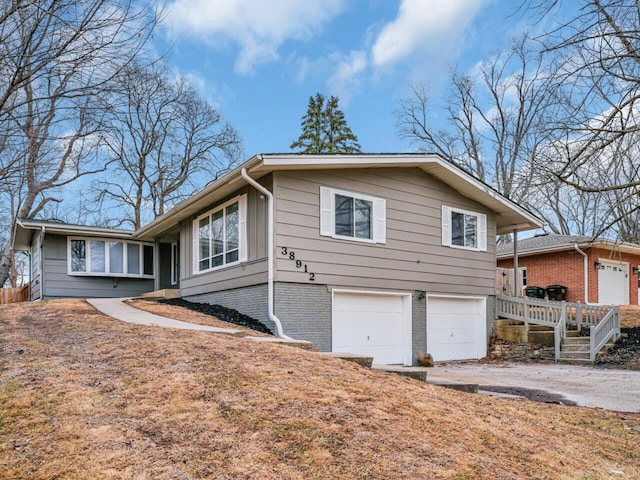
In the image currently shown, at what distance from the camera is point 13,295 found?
18531mm

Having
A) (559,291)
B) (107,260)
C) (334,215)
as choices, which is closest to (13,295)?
(107,260)

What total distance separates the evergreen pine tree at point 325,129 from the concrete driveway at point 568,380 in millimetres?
24843

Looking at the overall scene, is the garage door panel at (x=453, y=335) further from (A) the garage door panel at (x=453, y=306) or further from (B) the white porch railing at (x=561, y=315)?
(B) the white porch railing at (x=561, y=315)

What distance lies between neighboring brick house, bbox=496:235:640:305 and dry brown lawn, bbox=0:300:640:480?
14.8 meters

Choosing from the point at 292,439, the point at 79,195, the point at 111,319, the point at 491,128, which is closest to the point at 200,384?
the point at 292,439

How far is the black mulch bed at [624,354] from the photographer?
11117mm

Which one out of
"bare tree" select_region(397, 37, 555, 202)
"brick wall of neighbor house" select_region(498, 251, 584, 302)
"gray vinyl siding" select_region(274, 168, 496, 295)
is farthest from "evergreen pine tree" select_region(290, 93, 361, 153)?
"gray vinyl siding" select_region(274, 168, 496, 295)

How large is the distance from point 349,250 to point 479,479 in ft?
25.7

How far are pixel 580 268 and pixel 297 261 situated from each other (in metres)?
13.6

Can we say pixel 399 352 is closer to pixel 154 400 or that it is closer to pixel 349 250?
pixel 349 250

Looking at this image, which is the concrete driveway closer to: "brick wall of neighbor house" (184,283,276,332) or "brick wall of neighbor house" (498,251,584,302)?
"brick wall of neighbor house" (184,283,276,332)

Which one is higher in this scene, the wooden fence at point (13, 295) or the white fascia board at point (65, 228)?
the white fascia board at point (65, 228)

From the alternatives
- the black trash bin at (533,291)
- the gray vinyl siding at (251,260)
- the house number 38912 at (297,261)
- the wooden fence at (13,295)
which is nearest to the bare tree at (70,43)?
the gray vinyl siding at (251,260)

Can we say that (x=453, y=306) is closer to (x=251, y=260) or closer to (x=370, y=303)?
(x=370, y=303)
